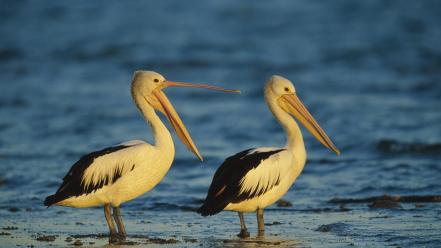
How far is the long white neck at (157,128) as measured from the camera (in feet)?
25.2

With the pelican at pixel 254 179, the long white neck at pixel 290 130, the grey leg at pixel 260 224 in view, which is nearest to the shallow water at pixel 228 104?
the grey leg at pixel 260 224

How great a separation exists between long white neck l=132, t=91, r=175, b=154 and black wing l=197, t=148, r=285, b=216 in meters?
0.58

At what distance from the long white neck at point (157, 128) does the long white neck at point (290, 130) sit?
111cm

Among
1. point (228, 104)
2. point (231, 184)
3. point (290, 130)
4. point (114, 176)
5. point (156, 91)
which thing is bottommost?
point (231, 184)

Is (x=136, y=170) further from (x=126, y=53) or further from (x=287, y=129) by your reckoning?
(x=126, y=53)

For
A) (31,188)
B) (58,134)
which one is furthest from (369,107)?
(31,188)

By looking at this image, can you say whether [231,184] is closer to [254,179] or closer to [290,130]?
[254,179]

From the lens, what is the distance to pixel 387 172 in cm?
1049

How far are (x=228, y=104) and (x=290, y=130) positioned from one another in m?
8.43

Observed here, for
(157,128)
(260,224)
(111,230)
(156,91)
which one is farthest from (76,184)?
(260,224)

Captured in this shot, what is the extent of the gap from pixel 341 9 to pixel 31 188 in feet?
56.9

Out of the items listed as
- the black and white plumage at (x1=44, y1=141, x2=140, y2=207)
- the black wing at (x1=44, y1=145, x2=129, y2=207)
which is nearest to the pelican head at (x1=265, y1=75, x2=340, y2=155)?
the black and white plumage at (x1=44, y1=141, x2=140, y2=207)

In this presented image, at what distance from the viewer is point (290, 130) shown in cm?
791

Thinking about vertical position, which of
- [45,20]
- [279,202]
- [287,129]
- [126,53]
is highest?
[45,20]
